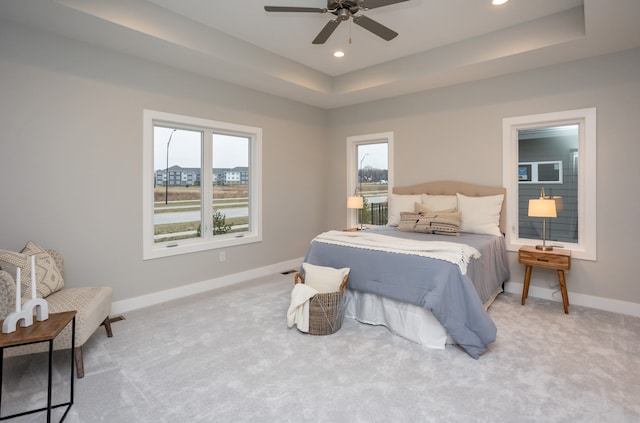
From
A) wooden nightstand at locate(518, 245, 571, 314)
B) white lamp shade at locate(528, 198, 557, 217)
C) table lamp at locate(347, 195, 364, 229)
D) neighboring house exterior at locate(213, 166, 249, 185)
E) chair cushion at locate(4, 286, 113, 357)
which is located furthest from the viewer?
table lamp at locate(347, 195, 364, 229)

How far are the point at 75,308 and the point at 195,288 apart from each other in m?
1.80

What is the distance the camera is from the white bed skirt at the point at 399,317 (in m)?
2.74

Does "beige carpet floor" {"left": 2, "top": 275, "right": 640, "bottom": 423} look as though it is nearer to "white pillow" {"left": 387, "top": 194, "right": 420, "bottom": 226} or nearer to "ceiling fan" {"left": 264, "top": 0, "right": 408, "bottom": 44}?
"white pillow" {"left": 387, "top": 194, "right": 420, "bottom": 226}

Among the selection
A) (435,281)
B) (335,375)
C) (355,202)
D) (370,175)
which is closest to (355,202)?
(355,202)

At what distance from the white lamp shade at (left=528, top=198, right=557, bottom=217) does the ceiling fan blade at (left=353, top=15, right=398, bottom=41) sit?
7.60 feet

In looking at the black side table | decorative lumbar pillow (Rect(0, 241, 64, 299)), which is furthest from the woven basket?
decorative lumbar pillow (Rect(0, 241, 64, 299))

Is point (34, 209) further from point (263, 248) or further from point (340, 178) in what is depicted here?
point (340, 178)

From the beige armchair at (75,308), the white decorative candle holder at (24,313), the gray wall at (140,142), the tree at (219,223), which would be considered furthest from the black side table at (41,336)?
the tree at (219,223)

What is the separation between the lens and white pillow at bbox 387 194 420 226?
4.69 m

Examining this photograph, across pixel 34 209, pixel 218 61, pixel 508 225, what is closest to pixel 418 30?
pixel 218 61

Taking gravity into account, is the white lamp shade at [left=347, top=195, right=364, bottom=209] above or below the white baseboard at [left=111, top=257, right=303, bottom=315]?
above

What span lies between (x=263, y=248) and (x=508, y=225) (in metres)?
3.26

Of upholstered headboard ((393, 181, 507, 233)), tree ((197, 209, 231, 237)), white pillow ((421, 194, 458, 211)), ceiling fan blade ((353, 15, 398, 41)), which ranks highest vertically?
ceiling fan blade ((353, 15, 398, 41))

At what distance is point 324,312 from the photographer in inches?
114
